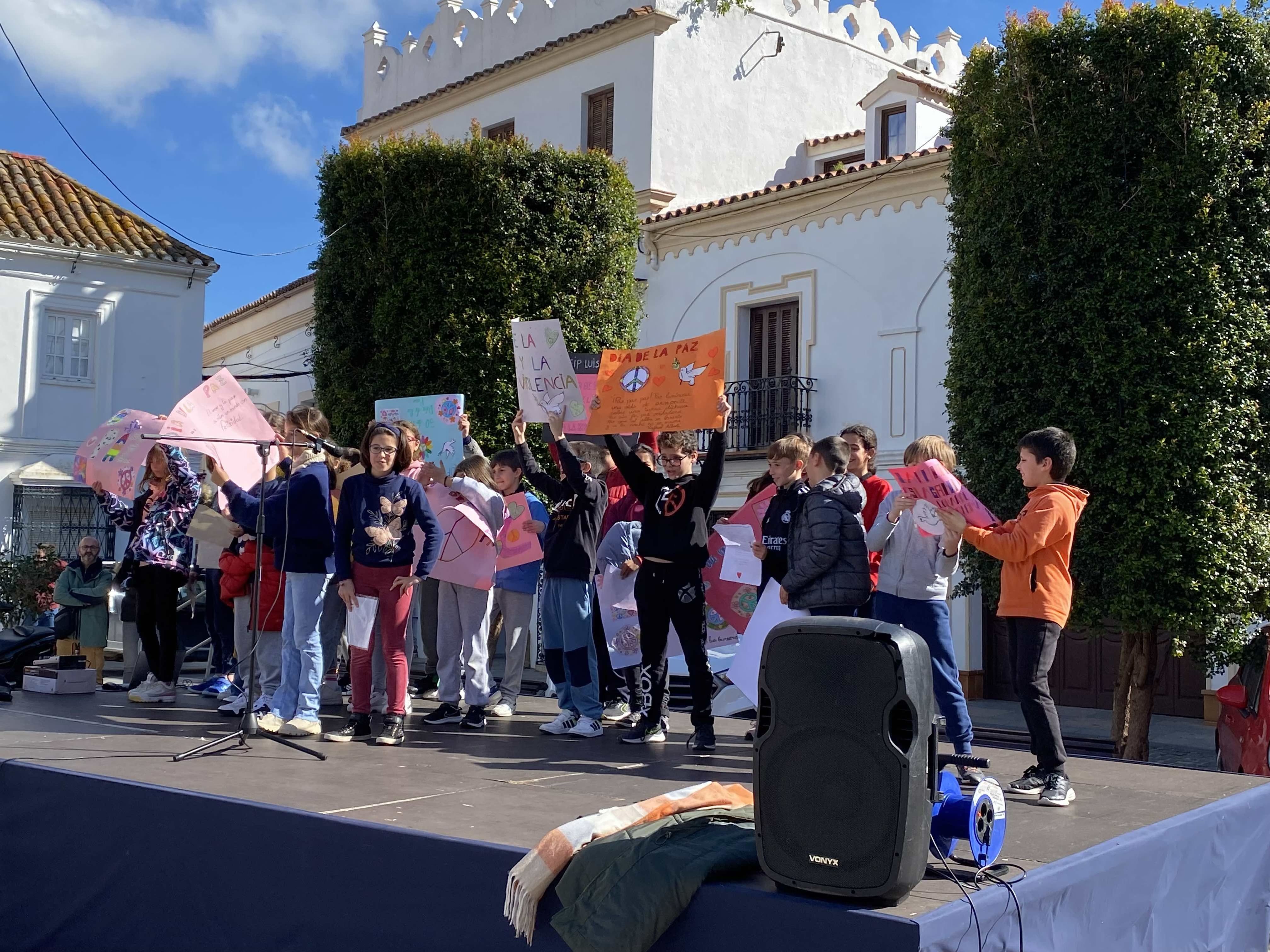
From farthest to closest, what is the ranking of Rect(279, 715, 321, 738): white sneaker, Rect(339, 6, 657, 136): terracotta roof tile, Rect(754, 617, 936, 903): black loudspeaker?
Rect(339, 6, 657, 136): terracotta roof tile, Rect(279, 715, 321, 738): white sneaker, Rect(754, 617, 936, 903): black loudspeaker

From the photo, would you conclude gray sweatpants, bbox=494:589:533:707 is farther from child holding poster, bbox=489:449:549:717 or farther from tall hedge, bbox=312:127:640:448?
tall hedge, bbox=312:127:640:448

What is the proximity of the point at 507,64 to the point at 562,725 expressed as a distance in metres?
16.9

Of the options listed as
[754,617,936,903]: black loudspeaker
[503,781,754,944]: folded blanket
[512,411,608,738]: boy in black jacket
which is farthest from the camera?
[512,411,608,738]: boy in black jacket

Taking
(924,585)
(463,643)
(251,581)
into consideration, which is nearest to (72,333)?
(251,581)

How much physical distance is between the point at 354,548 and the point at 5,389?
1634 centimetres

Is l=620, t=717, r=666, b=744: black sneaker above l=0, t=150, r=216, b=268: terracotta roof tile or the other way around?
→ the other way around

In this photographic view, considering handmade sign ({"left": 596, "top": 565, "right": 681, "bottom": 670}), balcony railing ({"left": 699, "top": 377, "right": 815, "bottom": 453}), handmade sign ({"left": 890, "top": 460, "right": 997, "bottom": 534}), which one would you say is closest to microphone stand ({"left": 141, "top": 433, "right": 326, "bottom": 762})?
handmade sign ({"left": 596, "top": 565, "right": 681, "bottom": 670})

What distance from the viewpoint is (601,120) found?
20328 millimetres

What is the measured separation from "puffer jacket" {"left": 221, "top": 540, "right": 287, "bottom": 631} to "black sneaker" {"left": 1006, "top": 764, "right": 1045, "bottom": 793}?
168 inches

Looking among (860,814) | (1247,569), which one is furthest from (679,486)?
(1247,569)

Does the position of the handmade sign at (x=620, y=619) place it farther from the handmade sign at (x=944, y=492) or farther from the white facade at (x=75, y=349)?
the white facade at (x=75, y=349)

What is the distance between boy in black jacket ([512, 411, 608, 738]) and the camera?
706 cm

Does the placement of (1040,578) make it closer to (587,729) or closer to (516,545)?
(587,729)

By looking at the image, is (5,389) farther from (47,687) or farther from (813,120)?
(813,120)
